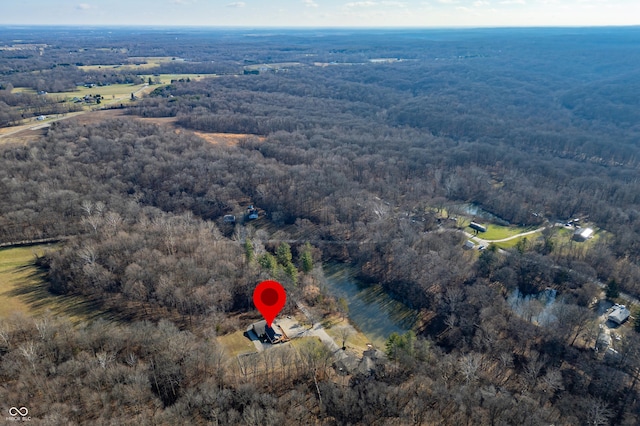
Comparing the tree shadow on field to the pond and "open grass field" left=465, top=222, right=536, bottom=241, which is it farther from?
"open grass field" left=465, top=222, right=536, bottom=241

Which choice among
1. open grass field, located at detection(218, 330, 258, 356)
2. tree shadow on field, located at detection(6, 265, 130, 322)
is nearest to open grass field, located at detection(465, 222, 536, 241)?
open grass field, located at detection(218, 330, 258, 356)

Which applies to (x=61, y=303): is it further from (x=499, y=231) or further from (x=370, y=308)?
(x=499, y=231)

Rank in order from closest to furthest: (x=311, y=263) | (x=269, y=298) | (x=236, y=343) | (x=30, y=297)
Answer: (x=236, y=343) < (x=30, y=297) < (x=269, y=298) < (x=311, y=263)

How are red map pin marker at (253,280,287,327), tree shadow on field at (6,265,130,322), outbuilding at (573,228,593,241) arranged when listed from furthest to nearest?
outbuilding at (573,228,593,241) < tree shadow on field at (6,265,130,322) < red map pin marker at (253,280,287,327)

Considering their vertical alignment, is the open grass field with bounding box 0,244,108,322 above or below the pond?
above

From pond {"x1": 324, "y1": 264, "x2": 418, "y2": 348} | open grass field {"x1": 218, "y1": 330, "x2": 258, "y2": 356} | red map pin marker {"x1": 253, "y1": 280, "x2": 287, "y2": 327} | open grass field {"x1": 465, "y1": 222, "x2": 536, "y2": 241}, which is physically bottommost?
pond {"x1": 324, "y1": 264, "x2": 418, "y2": 348}

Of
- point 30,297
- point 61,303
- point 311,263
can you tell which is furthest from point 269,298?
point 30,297

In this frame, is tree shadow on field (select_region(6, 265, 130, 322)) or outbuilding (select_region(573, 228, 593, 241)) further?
outbuilding (select_region(573, 228, 593, 241))

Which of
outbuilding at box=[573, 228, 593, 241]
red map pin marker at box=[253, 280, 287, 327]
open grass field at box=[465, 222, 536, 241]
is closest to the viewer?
red map pin marker at box=[253, 280, 287, 327]
